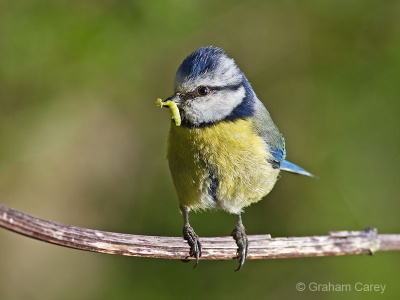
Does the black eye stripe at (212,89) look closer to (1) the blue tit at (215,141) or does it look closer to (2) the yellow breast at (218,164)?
(1) the blue tit at (215,141)

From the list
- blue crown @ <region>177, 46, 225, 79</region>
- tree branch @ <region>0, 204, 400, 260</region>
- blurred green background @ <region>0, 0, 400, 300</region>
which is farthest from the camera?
blurred green background @ <region>0, 0, 400, 300</region>

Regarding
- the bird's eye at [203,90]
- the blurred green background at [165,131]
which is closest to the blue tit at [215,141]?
the bird's eye at [203,90]

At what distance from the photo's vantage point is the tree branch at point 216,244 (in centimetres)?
216

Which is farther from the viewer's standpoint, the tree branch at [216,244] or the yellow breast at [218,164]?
the yellow breast at [218,164]

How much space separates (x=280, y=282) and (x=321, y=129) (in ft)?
3.23

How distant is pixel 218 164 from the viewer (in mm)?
2902

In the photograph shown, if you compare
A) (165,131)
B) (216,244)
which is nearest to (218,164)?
(216,244)

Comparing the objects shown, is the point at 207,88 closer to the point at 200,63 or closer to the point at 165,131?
the point at 200,63

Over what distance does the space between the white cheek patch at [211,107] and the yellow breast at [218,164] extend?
40 mm

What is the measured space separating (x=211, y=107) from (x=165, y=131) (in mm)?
1383

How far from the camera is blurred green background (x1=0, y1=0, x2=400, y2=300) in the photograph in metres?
3.86

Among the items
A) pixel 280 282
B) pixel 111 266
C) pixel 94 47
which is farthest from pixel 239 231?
pixel 94 47

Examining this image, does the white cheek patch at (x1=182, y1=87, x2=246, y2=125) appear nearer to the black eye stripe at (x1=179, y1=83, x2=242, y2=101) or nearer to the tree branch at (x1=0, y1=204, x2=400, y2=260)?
the black eye stripe at (x1=179, y1=83, x2=242, y2=101)

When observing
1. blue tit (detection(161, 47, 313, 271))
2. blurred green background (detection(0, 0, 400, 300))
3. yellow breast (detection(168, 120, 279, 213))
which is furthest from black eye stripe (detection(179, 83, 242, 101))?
blurred green background (detection(0, 0, 400, 300))
